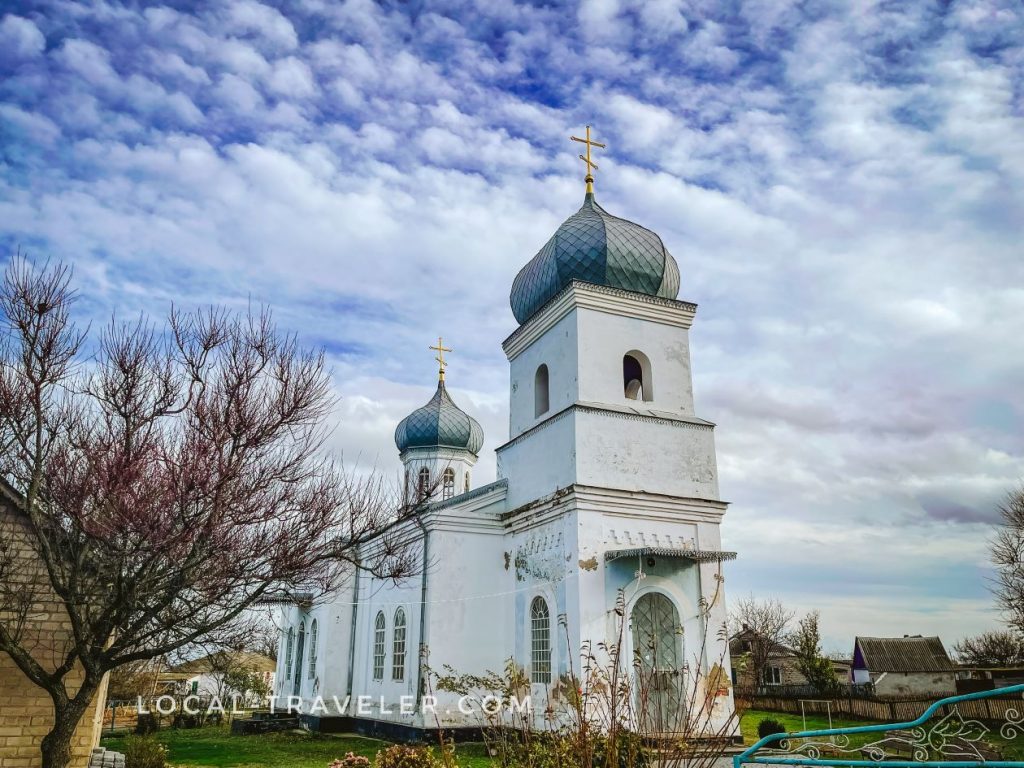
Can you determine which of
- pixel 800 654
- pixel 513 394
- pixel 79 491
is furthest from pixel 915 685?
pixel 79 491

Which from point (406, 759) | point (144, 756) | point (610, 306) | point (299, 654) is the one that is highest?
point (610, 306)

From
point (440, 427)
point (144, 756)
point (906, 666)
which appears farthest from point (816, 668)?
point (144, 756)

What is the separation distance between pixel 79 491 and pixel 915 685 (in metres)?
37.4

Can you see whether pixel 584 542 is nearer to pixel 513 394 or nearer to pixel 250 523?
pixel 513 394

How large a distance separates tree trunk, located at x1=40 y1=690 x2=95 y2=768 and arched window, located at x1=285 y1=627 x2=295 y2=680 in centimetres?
1708

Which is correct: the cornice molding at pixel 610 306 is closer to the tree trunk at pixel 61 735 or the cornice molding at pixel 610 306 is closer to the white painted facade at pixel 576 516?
the white painted facade at pixel 576 516

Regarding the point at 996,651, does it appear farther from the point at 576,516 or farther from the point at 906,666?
the point at 576,516

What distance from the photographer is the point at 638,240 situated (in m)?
18.1

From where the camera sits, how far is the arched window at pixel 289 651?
88.0 feet

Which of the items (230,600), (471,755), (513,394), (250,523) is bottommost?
(471,755)

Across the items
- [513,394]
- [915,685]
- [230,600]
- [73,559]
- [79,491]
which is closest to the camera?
[79,491]

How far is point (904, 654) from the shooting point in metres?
37.4

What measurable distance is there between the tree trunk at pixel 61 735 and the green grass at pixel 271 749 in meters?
5.20

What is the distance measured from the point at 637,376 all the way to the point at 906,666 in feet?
86.6
